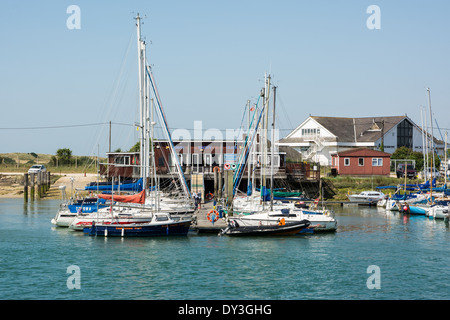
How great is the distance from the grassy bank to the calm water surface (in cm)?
2923

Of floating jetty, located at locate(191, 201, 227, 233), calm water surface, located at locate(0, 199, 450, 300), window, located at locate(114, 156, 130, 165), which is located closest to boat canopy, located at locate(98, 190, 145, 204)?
calm water surface, located at locate(0, 199, 450, 300)

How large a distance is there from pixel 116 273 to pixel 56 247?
8.64m

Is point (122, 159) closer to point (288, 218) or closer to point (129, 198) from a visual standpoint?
point (129, 198)

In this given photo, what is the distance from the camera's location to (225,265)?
31453mm

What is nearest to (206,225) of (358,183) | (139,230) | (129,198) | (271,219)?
(271,219)

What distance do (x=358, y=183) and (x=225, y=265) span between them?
49.2 meters

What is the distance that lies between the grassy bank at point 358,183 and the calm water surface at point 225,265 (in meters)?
29.2

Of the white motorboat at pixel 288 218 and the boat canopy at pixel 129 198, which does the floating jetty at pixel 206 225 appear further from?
the boat canopy at pixel 129 198

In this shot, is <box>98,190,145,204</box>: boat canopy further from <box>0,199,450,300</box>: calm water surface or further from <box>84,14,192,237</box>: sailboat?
<box>0,199,450,300</box>: calm water surface

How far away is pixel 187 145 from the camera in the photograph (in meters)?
73.5

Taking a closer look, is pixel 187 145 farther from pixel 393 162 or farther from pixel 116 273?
pixel 116 273

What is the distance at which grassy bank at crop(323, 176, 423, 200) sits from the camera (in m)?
75.2

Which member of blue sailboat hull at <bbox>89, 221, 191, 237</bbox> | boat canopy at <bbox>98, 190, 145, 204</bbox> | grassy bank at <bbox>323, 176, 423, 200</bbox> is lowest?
blue sailboat hull at <bbox>89, 221, 191, 237</bbox>

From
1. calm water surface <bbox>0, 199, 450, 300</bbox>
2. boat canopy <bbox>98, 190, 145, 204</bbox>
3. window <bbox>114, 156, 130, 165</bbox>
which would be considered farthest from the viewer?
window <bbox>114, 156, 130, 165</bbox>
